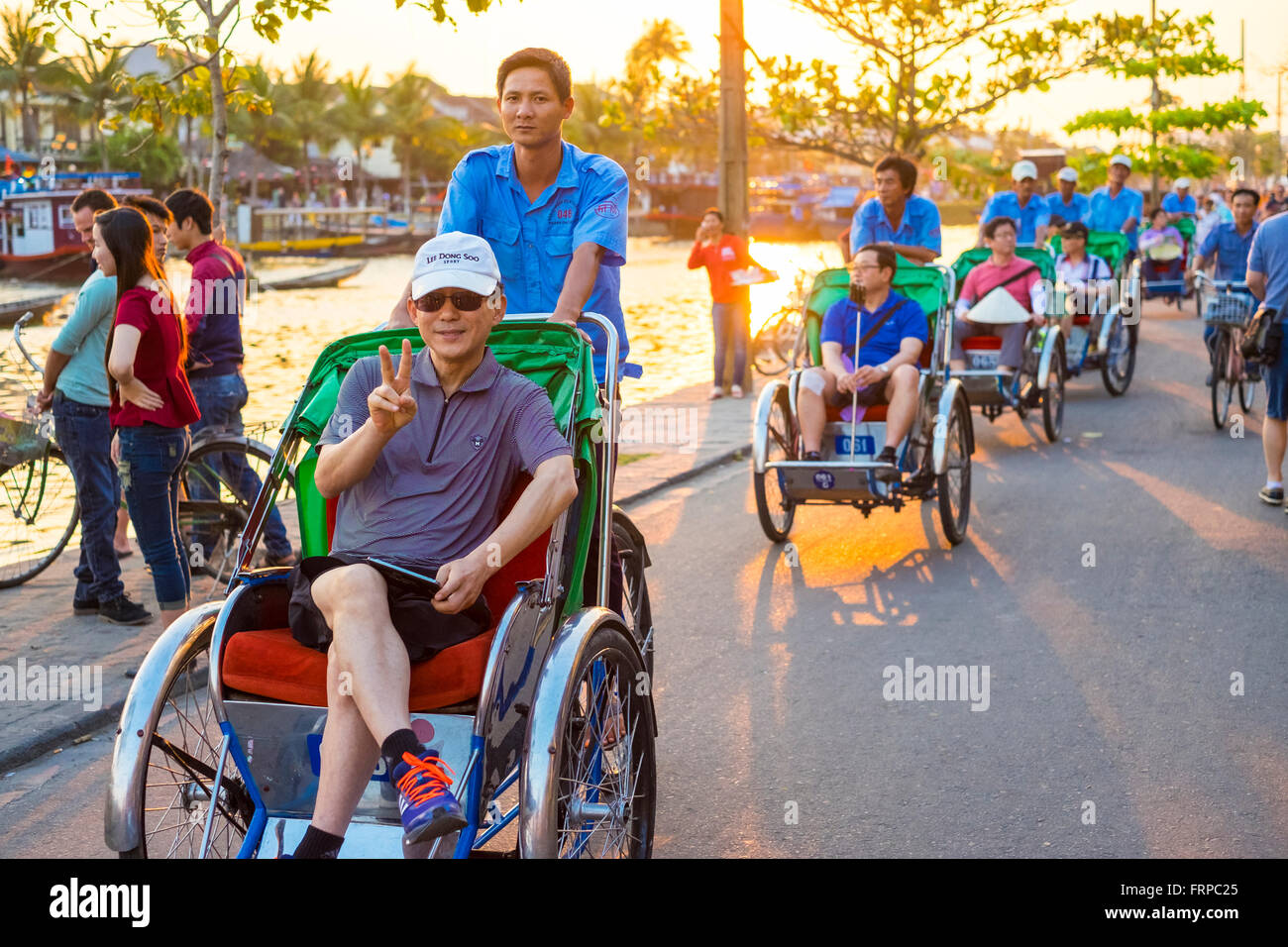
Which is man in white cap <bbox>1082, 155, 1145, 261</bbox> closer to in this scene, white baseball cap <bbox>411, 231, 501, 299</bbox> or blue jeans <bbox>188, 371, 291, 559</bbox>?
blue jeans <bbox>188, 371, 291, 559</bbox>

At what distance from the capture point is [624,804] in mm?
3590

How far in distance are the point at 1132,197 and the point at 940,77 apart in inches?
109

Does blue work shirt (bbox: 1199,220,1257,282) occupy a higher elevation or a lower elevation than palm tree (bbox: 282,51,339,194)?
lower

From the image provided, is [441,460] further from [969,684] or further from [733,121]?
[733,121]

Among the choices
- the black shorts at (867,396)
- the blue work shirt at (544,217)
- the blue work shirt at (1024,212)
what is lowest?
the black shorts at (867,396)

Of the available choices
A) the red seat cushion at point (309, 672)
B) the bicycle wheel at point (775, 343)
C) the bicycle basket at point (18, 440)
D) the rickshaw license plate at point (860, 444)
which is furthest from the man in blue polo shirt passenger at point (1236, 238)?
the red seat cushion at point (309, 672)

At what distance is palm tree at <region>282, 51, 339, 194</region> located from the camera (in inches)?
3236

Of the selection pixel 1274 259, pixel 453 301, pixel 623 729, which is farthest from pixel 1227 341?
pixel 453 301

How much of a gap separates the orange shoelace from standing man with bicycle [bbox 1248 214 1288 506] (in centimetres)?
663

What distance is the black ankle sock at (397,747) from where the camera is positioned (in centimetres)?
306

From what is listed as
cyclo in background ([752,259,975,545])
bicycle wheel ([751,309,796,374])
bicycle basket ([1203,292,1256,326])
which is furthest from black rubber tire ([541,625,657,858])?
bicycle wheel ([751,309,796,374])

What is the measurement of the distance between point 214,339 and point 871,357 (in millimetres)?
3560

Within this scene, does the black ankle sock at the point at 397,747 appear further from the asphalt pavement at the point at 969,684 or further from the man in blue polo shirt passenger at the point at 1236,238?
the man in blue polo shirt passenger at the point at 1236,238

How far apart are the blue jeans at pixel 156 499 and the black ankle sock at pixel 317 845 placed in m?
2.79
